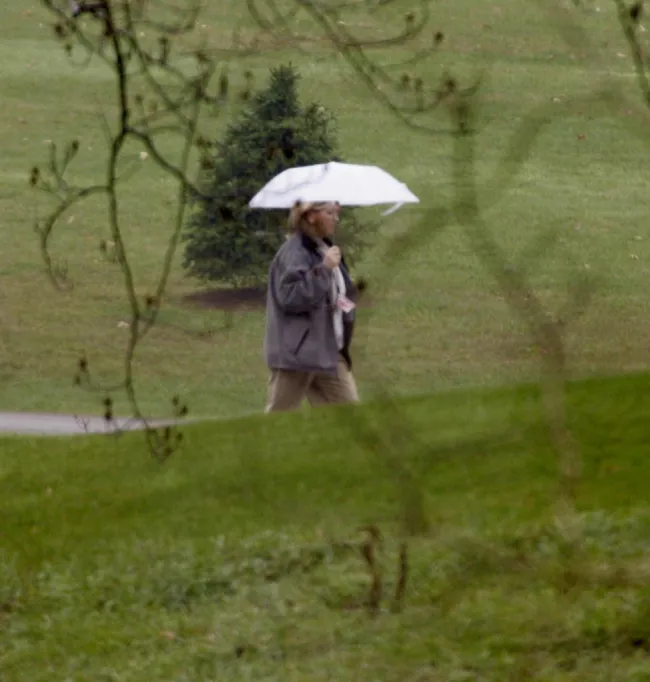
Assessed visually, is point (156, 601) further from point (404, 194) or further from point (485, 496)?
point (404, 194)

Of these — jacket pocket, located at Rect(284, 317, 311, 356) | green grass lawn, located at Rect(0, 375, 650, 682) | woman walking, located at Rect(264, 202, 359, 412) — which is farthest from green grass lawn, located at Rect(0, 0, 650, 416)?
green grass lawn, located at Rect(0, 375, 650, 682)

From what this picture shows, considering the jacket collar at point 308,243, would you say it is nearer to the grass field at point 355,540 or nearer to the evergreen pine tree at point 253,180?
the grass field at point 355,540

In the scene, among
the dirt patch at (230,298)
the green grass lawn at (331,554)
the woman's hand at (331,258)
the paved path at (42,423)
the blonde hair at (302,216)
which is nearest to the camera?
the green grass lawn at (331,554)

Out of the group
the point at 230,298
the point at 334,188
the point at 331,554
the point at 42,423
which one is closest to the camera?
the point at 331,554

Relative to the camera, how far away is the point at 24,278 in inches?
933

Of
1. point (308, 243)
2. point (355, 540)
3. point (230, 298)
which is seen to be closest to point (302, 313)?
point (308, 243)

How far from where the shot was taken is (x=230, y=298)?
22141 mm

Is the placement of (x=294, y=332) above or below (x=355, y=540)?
above

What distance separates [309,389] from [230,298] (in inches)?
542

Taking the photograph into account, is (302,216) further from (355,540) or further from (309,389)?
(355,540)

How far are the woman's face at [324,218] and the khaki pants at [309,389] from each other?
0.66m

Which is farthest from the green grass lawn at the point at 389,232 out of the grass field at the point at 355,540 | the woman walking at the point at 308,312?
the grass field at the point at 355,540

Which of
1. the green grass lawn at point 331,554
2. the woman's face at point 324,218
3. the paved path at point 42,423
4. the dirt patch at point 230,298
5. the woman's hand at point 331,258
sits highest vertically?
the woman's face at point 324,218

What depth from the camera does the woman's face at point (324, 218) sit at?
25.7 ft
